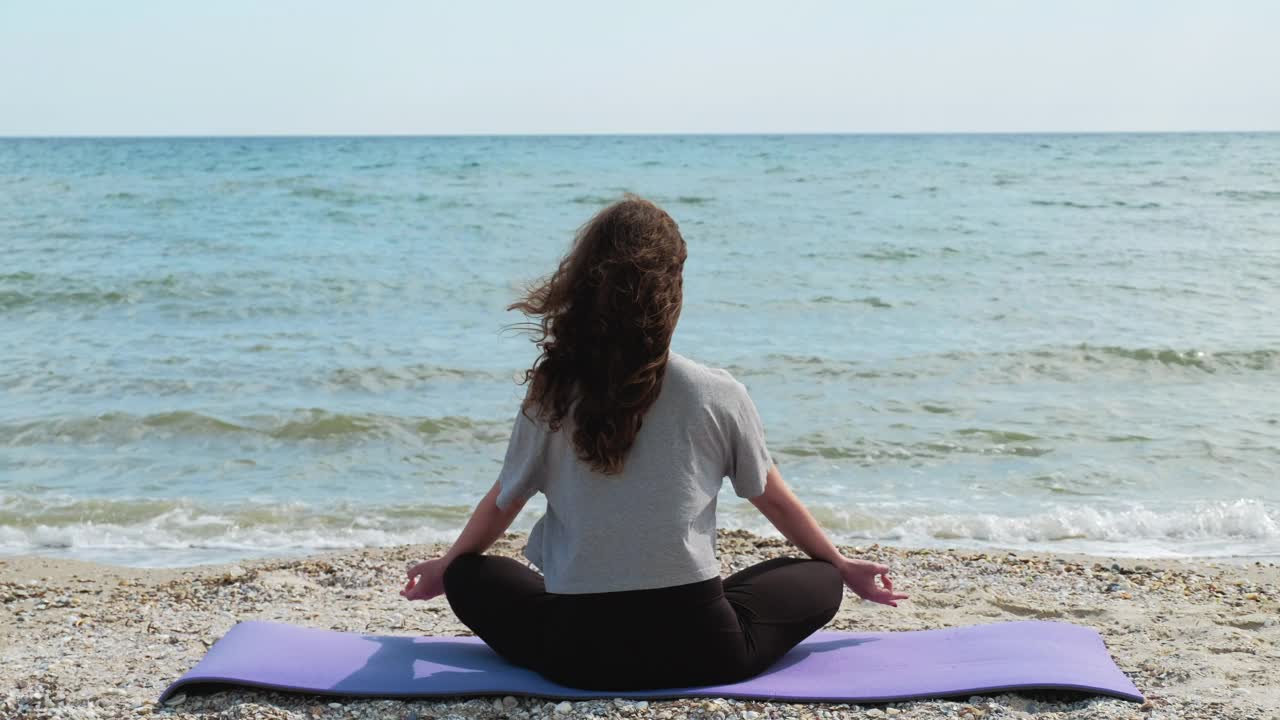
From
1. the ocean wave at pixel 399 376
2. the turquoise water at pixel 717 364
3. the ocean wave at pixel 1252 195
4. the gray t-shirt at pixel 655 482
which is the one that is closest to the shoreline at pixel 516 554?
the gray t-shirt at pixel 655 482

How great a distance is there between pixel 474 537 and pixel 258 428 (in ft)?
17.1

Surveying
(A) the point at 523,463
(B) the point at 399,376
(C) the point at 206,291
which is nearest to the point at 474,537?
(A) the point at 523,463

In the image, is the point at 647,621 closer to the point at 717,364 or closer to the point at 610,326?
the point at 610,326

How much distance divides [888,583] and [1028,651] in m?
0.52

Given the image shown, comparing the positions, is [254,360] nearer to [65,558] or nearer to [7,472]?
[7,472]

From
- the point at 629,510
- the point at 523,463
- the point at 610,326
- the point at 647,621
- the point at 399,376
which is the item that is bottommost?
the point at 399,376

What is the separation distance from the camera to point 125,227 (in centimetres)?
2031

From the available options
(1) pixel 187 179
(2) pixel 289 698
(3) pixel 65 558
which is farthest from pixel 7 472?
(1) pixel 187 179

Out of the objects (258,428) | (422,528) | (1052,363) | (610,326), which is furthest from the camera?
(1052,363)

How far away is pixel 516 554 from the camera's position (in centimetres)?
553

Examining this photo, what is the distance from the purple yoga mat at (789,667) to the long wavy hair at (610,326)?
84 cm

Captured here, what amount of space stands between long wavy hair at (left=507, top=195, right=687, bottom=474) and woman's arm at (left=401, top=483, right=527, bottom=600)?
1.16 ft

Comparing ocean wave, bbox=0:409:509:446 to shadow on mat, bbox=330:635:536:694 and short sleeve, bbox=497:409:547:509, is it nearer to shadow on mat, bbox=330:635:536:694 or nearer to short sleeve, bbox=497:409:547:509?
shadow on mat, bbox=330:635:536:694

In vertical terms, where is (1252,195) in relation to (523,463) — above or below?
above
